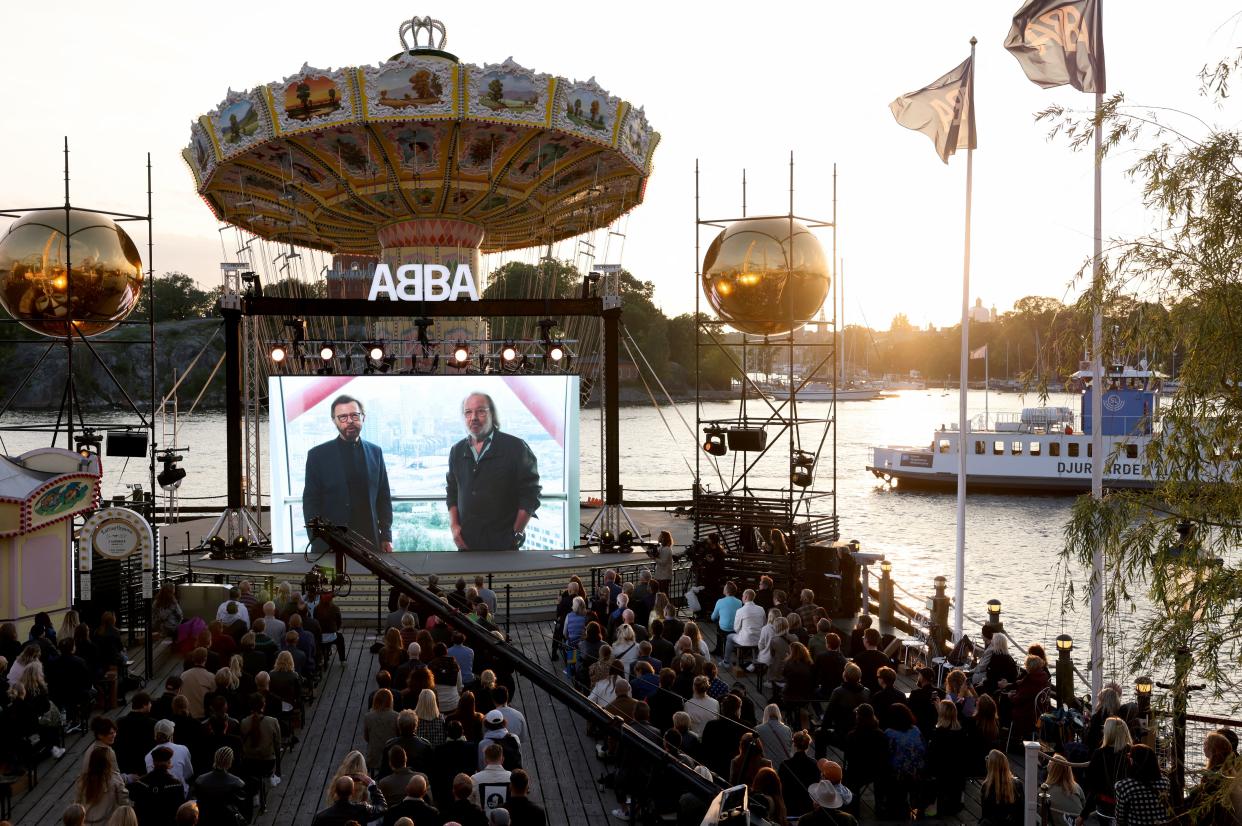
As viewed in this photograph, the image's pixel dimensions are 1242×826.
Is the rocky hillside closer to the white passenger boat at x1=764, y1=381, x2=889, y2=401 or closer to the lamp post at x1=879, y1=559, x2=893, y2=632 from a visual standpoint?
the white passenger boat at x1=764, y1=381, x2=889, y2=401

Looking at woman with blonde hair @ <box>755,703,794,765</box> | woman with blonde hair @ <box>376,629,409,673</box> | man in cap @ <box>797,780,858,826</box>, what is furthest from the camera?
woman with blonde hair @ <box>376,629,409,673</box>

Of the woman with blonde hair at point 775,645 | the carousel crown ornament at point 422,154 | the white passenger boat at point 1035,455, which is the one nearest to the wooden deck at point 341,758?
the woman with blonde hair at point 775,645

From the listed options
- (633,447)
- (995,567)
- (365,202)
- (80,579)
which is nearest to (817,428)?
(633,447)

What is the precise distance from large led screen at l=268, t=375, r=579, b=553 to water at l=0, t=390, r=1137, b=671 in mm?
3495

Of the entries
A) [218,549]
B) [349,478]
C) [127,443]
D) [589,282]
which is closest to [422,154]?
[589,282]

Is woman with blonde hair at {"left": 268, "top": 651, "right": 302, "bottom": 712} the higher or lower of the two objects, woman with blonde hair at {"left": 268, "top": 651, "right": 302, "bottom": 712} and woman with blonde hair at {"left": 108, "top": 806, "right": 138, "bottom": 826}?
the lower

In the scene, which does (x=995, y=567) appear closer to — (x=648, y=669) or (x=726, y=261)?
(x=726, y=261)

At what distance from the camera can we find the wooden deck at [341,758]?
10281 millimetres

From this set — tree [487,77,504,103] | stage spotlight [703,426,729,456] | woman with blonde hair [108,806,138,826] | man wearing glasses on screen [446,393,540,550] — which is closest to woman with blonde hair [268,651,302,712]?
woman with blonde hair [108,806,138,826]

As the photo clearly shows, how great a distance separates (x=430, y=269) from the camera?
2400cm

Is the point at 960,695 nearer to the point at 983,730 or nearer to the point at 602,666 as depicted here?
the point at 983,730

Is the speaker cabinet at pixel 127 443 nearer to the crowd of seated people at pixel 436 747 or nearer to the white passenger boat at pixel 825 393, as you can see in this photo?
the crowd of seated people at pixel 436 747

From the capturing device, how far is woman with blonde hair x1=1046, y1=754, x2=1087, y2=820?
8.73 meters

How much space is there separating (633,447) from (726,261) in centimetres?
7426
